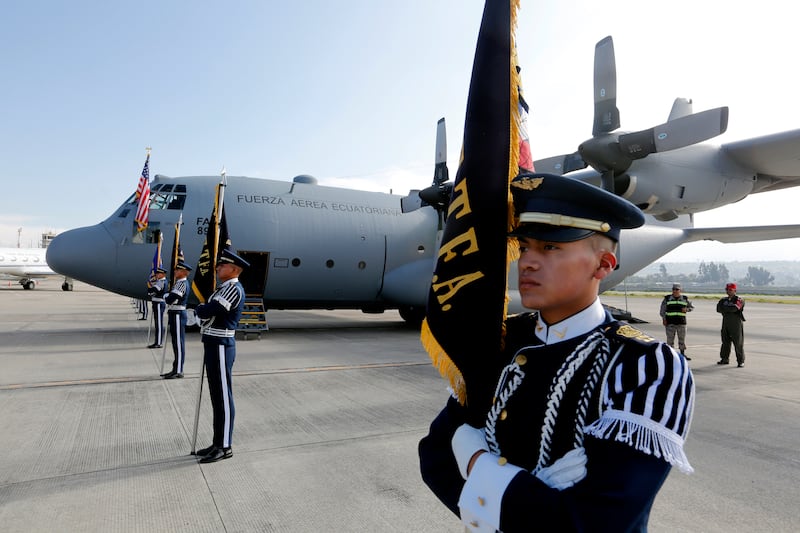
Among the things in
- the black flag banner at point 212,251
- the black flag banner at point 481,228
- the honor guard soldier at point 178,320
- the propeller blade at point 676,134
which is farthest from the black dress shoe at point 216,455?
the propeller blade at point 676,134

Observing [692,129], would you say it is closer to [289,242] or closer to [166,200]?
[289,242]

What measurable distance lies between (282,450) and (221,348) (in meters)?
0.97

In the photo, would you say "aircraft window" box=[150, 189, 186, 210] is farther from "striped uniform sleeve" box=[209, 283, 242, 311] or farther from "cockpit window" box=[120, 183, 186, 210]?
"striped uniform sleeve" box=[209, 283, 242, 311]

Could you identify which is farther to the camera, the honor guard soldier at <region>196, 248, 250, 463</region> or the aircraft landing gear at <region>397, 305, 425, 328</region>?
the aircraft landing gear at <region>397, 305, 425, 328</region>

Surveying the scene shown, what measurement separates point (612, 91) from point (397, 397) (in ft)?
17.7

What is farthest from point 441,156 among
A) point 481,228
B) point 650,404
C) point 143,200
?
point 650,404

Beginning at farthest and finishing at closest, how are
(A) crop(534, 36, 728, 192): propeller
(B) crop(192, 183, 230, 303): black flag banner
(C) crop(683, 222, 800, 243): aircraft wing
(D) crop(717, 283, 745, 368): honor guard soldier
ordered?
(C) crop(683, 222, 800, 243): aircraft wing
(D) crop(717, 283, 745, 368): honor guard soldier
(A) crop(534, 36, 728, 192): propeller
(B) crop(192, 183, 230, 303): black flag banner

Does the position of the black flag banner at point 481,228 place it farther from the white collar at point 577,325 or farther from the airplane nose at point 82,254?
the airplane nose at point 82,254

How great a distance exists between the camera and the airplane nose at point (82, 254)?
9.78 metres

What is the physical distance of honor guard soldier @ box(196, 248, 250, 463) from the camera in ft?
12.0

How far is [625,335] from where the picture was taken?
3.68ft

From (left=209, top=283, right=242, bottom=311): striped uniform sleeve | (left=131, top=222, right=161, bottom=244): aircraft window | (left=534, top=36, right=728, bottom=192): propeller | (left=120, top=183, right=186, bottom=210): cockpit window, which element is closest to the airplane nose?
(left=131, top=222, right=161, bottom=244): aircraft window

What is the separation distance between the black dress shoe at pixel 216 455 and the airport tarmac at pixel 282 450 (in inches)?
2.0

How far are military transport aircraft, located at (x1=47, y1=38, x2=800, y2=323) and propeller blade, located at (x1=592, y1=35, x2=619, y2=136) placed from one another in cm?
2
